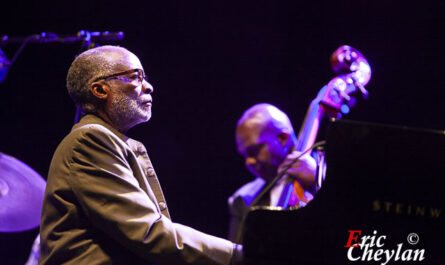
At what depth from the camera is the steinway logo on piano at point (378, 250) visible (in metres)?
1.57

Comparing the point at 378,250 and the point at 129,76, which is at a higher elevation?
the point at 129,76

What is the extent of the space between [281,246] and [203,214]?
11.6ft

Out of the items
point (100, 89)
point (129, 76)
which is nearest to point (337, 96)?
point (129, 76)

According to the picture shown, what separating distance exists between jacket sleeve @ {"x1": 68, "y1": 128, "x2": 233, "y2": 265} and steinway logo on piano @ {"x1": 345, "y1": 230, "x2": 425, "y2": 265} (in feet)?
1.94

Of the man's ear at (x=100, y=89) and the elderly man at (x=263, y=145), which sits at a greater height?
the man's ear at (x=100, y=89)

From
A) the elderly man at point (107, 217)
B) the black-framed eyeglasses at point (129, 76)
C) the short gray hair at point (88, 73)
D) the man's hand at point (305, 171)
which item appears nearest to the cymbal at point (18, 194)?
the short gray hair at point (88, 73)

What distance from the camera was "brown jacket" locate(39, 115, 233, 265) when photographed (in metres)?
1.92

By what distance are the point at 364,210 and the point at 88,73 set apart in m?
1.73

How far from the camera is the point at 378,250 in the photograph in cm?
158

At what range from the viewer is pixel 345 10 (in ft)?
14.5

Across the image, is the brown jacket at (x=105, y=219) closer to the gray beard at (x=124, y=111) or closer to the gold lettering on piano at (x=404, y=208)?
the gray beard at (x=124, y=111)

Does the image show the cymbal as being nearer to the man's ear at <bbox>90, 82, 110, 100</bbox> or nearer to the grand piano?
the man's ear at <bbox>90, 82, 110, 100</bbox>

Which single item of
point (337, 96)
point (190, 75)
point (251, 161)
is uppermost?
point (337, 96)

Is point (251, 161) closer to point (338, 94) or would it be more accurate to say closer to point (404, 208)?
point (338, 94)
